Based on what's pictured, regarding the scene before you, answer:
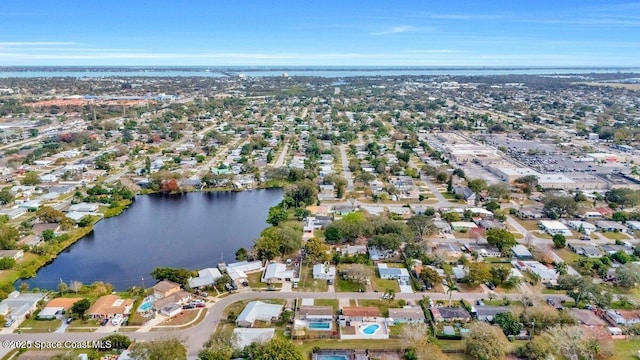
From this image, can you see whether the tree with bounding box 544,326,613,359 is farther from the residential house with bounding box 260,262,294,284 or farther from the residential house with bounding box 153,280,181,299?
the residential house with bounding box 153,280,181,299

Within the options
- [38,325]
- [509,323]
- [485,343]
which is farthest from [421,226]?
[38,325]

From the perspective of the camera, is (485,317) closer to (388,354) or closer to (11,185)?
(388,354)

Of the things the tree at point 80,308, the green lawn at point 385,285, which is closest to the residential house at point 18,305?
the tree at point 80,308

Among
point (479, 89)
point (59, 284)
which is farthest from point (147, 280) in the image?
point (479, 89)

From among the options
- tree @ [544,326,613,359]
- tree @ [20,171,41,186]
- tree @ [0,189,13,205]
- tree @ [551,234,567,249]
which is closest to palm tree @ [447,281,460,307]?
tree @ [544,326,613,359]

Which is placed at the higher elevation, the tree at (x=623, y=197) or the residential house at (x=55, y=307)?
the tree at (x=623, y=197)

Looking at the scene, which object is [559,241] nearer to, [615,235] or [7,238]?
[615,235]

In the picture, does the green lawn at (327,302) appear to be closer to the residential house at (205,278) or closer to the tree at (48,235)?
the residential house at (205,278)
